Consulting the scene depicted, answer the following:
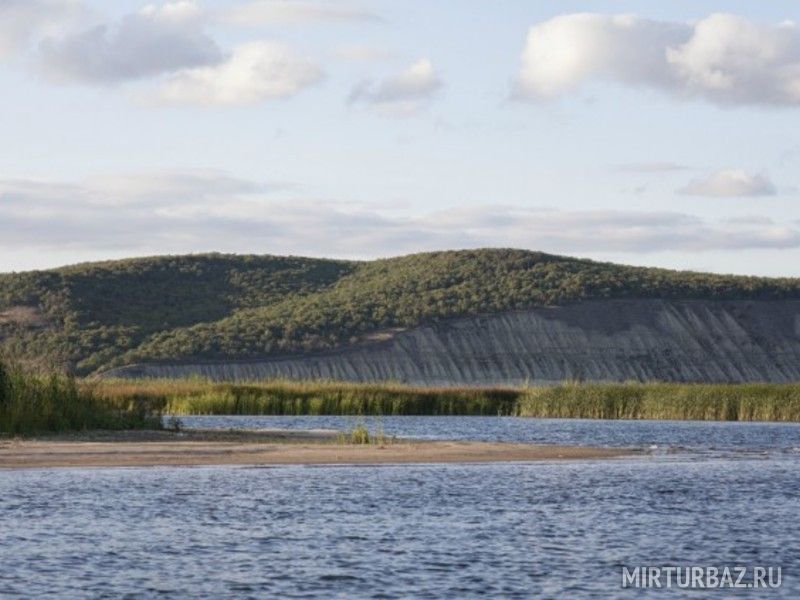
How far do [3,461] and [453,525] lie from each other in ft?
41.5

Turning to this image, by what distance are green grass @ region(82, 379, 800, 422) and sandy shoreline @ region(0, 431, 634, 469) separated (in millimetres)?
22089

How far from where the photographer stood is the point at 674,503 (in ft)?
103

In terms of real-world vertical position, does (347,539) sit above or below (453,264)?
below

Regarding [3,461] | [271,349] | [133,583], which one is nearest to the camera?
[133,583]

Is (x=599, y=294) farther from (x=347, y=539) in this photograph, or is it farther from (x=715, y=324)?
(x=347, y=539)

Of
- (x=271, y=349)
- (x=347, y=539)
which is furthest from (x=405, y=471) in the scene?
(x=271, y=349)

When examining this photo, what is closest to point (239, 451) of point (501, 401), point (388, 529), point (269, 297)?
point (388, 529)

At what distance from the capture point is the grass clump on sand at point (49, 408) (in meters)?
41.8

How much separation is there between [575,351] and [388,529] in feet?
383

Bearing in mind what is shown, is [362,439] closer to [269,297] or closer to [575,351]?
[575,351]

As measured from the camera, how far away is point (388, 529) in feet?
86.7

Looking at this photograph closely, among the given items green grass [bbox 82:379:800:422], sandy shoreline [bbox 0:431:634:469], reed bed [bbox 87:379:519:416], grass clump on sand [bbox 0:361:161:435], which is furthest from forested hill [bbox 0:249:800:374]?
sandy shoreline [bbox 0:431:634:469]

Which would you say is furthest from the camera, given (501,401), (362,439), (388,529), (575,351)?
(575,351)

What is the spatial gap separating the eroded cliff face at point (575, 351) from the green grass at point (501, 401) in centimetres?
5207
